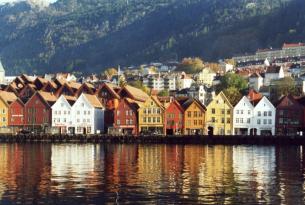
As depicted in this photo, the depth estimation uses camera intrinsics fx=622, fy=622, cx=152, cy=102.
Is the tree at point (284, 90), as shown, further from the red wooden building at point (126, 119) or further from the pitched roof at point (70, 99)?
the pitched roof at point (70, 99)

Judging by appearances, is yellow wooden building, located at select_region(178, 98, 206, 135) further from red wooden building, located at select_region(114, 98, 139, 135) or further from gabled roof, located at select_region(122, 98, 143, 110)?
gabled roof, located at select_region(122, 98, 143, 110)

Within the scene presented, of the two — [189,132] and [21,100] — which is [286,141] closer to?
[189,132]

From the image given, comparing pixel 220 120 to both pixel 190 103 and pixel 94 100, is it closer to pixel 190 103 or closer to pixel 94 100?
pixel 190 103

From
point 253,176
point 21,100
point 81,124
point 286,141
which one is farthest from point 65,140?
point 253,176

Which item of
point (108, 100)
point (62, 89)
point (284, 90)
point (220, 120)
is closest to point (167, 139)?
point (220, 120)

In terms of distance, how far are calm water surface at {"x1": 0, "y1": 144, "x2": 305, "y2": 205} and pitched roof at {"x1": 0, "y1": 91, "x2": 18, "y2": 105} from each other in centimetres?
6828

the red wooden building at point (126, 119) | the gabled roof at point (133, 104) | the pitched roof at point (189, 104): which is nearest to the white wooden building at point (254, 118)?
the pitched roof at point (189, 104)

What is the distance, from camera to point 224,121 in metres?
123

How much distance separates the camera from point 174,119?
12300 cm

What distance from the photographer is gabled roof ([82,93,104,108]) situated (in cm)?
12791

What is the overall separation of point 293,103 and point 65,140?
44.6 metres

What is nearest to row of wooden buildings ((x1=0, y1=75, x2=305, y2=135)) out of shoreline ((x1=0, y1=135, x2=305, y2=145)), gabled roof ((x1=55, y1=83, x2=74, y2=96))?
gabled roof ((x1=55, y1=83, x2=74, y2=96))

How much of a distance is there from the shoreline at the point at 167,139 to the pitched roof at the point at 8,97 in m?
18.1

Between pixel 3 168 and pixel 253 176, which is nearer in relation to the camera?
pixel 253 176
